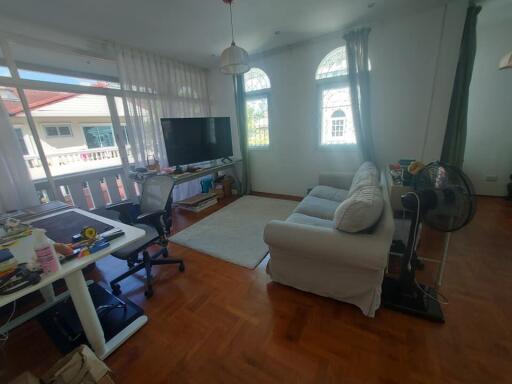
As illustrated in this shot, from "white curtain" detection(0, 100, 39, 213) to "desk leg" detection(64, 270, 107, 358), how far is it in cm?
197

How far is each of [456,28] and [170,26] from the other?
3413 millimetres

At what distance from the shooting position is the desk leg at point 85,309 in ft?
3.68

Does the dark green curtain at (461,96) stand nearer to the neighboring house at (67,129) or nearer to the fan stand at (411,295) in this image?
the fan stand at (411,295)

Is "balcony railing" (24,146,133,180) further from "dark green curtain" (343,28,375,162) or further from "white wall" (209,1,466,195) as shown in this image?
"dark green curtain" (343,28,375,162)

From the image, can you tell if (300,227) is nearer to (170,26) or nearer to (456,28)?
(170,26)

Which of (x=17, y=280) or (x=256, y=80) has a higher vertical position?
(x=256, y=80)

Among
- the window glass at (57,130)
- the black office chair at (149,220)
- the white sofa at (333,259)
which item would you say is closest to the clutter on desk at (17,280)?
the black office chair at (149,220)

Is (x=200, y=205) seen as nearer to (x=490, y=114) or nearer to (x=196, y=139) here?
(x=196, y=139)

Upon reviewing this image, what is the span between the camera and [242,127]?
158 inches

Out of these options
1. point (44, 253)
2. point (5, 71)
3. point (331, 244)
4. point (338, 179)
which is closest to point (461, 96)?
point (338, 179)

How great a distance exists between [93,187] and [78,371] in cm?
273

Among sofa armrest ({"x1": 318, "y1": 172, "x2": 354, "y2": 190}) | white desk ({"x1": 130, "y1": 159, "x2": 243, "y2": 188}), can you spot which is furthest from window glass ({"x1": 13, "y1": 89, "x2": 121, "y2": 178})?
sofa armrest ({"x1": 318, "y1": 172, "x2": 354, "y2": 190})

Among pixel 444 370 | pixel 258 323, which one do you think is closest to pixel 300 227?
pixel 258 323

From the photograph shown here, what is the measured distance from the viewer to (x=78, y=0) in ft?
6.27
